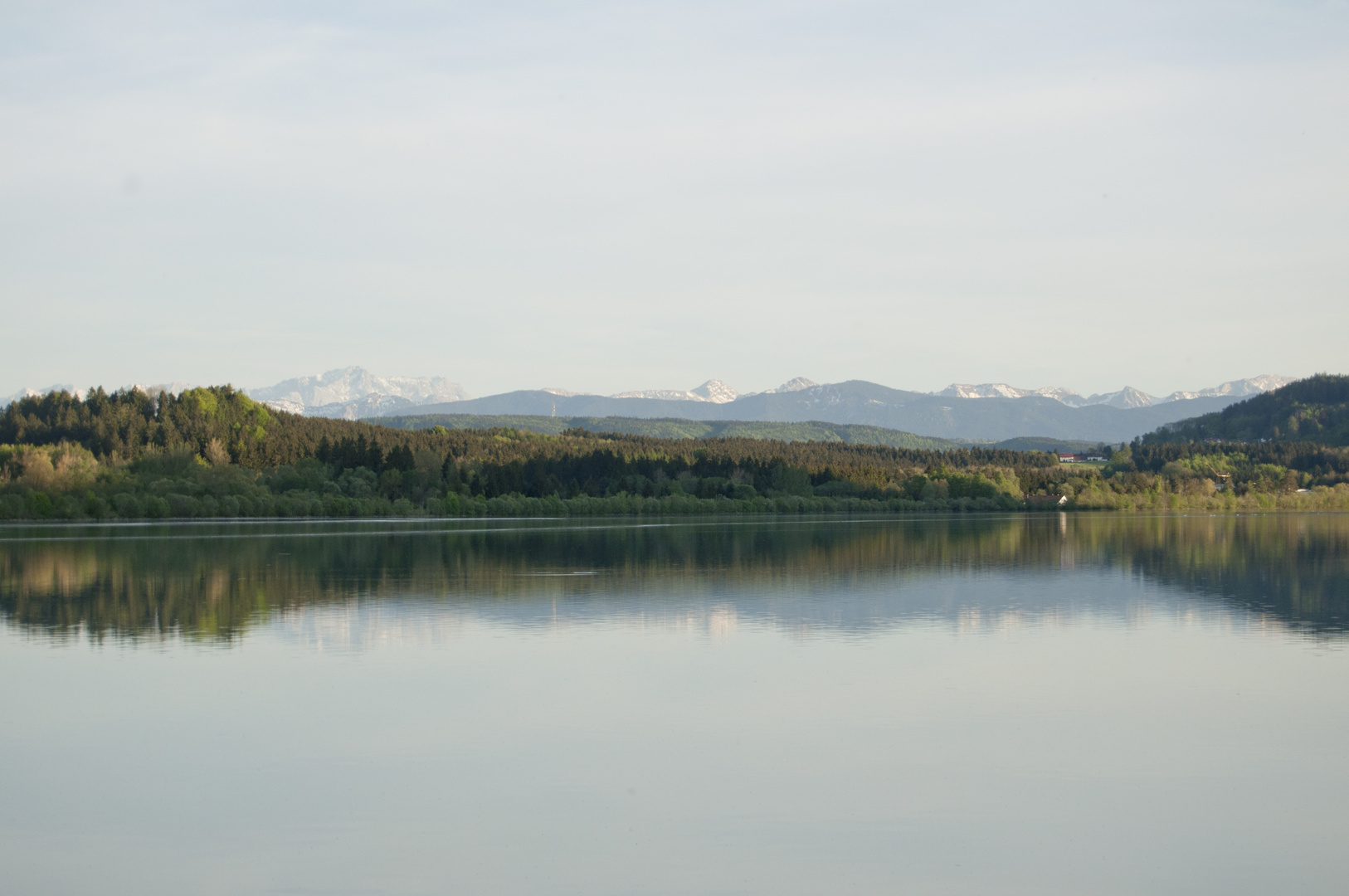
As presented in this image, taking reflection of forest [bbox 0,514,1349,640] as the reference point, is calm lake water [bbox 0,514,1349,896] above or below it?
above

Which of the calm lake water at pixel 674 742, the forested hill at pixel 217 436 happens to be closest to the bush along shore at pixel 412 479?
the forested hill at pixel 217 436

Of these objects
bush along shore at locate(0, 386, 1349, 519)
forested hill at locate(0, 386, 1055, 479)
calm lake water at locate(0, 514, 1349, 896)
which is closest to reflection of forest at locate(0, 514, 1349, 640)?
calm lake water at locate(0, 514, 1349, 896)

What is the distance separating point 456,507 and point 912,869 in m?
111

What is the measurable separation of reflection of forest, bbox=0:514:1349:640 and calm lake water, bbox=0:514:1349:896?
1.62 feet

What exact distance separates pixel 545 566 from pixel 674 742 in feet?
96.1

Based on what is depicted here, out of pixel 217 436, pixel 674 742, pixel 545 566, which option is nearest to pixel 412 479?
pixel 217 436

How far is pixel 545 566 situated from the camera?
43.9 meters

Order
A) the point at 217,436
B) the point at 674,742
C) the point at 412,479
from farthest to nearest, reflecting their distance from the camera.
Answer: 1. the point at 217,436
2. the point at 412,479
3. the point at 674,742

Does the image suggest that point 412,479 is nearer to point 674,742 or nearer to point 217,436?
point 217,436

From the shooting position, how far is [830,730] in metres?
15.6

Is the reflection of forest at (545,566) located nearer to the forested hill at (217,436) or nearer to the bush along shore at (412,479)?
the bush along shore at (412,479)

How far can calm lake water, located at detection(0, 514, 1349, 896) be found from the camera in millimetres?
10602

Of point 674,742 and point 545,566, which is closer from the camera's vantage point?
point 674,742

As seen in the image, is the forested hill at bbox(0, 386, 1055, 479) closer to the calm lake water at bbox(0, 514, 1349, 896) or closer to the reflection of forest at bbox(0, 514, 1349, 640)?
the reflection of forest at bbox(0, 514, 1349, 640)
